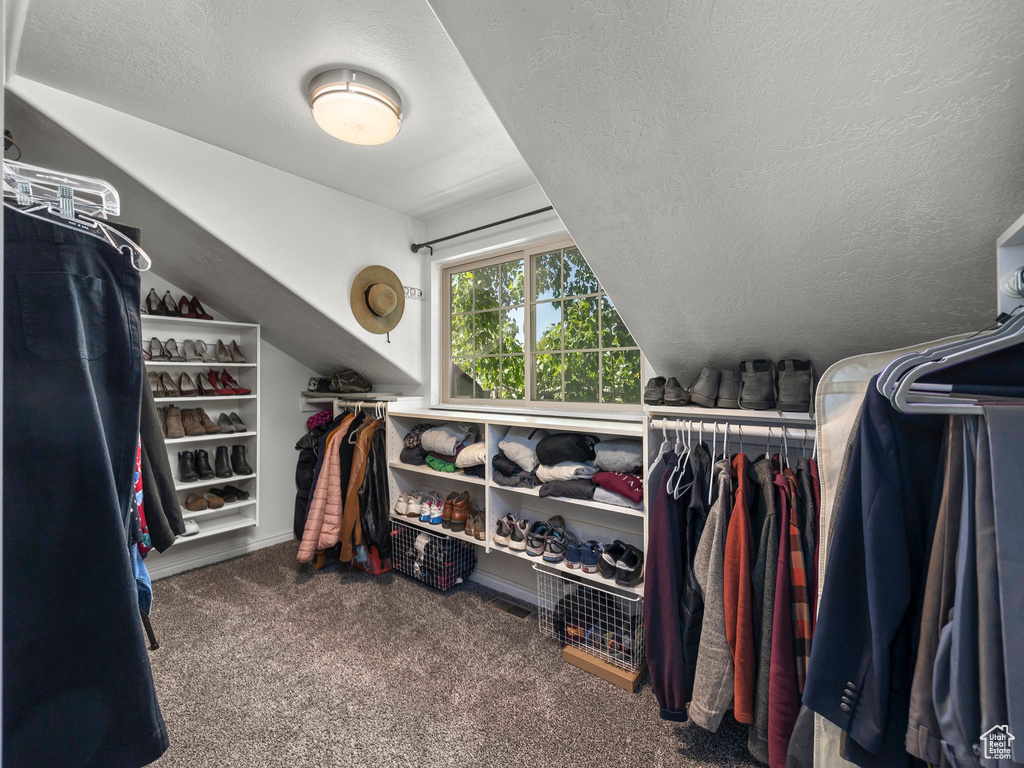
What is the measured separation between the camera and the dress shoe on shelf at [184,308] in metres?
2.95

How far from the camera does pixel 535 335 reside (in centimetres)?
285

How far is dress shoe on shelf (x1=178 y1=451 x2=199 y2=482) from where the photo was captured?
2.93m

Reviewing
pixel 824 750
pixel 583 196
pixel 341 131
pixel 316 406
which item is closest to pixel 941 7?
pixel 583 196

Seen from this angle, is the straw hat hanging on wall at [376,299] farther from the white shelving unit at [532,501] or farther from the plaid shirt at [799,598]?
the plaid shirt at [799,598]

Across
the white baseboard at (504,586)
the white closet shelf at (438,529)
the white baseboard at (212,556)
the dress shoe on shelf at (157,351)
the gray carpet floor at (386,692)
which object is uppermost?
the dress shoe on shelf at (157,351)

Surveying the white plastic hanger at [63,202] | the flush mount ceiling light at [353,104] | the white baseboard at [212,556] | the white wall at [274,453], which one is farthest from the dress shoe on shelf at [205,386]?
the white plastic hanger at [63,202]

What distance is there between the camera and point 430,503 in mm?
2785

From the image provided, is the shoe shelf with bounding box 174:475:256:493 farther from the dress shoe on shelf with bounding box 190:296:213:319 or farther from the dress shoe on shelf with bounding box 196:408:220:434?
the dress shoe on shelf with bounding box 190:296:213:319

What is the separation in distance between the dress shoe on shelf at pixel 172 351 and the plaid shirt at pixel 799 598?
3.06 metres

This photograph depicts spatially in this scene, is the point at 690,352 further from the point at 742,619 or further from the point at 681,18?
the point at 681,18

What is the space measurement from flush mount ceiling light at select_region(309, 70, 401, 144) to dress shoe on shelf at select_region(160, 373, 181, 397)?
1866 millimetres

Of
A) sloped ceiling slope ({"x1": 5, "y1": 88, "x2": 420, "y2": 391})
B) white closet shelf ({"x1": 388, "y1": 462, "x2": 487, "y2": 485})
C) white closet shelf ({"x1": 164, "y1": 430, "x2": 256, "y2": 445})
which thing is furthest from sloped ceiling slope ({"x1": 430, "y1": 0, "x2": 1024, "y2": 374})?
white closet shelf ({"x1": 164, "y1": 430, "x2": 256, "y2": 445})

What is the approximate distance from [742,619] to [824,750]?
41 cm

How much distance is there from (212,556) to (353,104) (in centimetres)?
279
